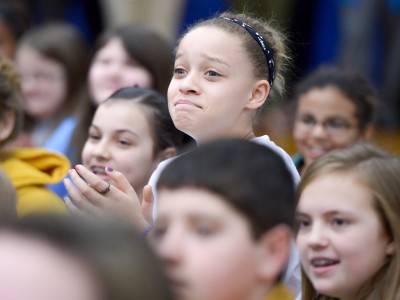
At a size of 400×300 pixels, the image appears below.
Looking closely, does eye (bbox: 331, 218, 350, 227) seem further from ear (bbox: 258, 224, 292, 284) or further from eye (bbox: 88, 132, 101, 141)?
Answer: eye (bbox: 88, 132, 101, 141)

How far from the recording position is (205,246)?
74.8 inches

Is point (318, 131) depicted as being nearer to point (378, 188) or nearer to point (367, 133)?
point (367, 133)

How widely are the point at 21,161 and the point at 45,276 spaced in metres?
2.83

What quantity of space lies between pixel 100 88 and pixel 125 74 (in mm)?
200

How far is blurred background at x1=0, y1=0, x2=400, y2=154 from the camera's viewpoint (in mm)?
6934

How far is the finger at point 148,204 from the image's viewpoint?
2.90 meters

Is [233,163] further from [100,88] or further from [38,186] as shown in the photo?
[100,88]

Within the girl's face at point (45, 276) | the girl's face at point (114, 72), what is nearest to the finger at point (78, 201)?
the girl's face at point (45, 276)

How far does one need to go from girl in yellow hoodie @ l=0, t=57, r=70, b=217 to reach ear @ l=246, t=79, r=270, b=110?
936 millimetres

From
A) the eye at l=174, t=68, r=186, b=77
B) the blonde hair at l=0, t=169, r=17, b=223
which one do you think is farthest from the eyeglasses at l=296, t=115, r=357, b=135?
the blonde hair at l=0, t=169, r=17, b=223

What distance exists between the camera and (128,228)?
1.43 metres

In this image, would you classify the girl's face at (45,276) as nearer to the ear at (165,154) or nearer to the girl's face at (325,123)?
the ear at (165,154)

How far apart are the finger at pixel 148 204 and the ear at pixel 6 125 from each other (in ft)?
4.68

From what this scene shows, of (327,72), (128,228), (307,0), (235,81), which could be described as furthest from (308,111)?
(128,228)
